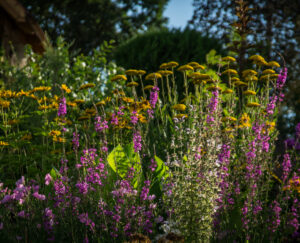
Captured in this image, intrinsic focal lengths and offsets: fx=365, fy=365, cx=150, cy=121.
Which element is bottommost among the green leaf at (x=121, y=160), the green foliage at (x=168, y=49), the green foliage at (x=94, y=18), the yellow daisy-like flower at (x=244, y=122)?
the green leaf at (x=121, y=160)

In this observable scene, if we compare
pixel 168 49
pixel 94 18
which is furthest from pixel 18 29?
pixel 94 18

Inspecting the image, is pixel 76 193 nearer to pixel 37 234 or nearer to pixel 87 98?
pixel 37 234

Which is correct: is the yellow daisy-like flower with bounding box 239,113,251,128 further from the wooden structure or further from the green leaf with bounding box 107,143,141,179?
the wooden structure

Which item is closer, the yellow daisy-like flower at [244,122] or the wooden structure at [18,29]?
the yellow daisy-like flower at [244,122]

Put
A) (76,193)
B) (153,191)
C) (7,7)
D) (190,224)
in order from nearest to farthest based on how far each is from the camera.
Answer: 1. (190,224)
2. (76,193)
3. (153,191)
4. (7,7)

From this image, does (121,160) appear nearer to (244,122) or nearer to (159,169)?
(159,169)

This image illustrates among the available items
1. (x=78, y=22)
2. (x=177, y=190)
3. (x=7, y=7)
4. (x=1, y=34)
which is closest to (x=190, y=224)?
(x=177, y=190)

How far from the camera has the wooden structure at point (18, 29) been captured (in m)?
9.41

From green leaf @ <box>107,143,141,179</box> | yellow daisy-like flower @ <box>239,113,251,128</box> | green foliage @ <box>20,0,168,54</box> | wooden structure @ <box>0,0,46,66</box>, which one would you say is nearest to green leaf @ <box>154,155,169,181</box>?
green leaf @ <box>107,143,141,179</box>

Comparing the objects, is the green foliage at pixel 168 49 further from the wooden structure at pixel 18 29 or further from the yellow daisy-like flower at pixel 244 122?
the yellow daisy-like flower at pixel 244 122

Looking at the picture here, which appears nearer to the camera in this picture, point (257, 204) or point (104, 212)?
point (104, 212)

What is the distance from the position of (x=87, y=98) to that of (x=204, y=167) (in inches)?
167

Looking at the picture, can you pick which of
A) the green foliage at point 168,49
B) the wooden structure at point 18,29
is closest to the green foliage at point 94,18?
the wooden structure at point 18,29

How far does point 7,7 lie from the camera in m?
9.34
